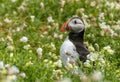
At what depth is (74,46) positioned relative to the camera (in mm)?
7324

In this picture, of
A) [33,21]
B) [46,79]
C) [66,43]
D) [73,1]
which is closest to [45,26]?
[33,21]

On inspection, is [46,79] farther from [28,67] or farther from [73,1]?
[73,1]

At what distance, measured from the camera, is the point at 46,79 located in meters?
6.55

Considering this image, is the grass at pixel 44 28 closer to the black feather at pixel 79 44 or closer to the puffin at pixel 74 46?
the puffin at pixel 74 46

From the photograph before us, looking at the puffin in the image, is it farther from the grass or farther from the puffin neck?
the grass

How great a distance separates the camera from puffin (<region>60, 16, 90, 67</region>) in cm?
714

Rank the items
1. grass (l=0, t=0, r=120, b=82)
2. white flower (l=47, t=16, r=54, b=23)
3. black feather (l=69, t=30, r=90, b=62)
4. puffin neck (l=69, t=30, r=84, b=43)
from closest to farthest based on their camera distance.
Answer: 1. black feather (l=69, t=30, r=90, b=62)
2. puffin neck (l=69, t=30, r=84, b=43)
3. grass (l=0, t=0, r=120, b=82)
4. white flower (l=47, t=16, r=54, b=23)

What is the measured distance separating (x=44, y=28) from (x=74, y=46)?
395 centimetres

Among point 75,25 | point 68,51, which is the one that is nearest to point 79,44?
point 75,25

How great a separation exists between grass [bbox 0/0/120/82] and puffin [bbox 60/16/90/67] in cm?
29

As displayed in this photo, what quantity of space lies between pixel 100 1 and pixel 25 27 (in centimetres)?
233

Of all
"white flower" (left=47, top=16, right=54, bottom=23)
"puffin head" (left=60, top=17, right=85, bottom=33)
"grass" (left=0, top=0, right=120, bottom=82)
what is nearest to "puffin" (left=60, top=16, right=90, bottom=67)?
"puffin head" (left=60, top=17, right=85, bottom=33)

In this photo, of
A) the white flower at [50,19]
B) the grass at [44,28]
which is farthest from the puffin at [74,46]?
the white flower at [50,19]

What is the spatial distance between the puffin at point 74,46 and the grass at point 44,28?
0.29 m
